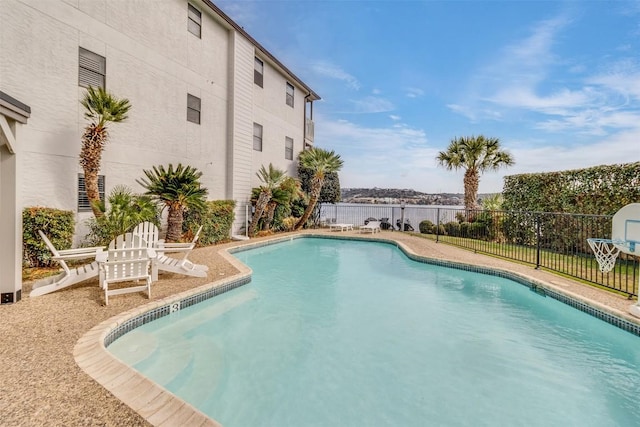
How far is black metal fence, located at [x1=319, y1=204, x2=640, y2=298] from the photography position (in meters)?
7.68

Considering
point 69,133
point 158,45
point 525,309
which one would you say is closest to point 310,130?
point 158,45

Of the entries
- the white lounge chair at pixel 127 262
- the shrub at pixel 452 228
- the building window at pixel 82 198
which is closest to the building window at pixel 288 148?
the shrub at pixel 452 228

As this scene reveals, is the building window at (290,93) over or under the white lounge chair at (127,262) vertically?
over

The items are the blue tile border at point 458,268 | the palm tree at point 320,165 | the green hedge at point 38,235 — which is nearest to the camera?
the blue tile border at point 458,268

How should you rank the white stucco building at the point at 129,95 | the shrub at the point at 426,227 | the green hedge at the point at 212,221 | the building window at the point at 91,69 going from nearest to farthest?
the white stucco building at the point at 129,95 < the building window at the point at 91,69 < the green hedge at the point at 212,221 < the shrub at the point at 426,227

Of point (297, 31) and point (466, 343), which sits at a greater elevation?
point (297, 31)

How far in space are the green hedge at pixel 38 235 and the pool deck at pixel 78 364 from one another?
146cm

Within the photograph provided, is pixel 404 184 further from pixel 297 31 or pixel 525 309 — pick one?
pixel 525 309

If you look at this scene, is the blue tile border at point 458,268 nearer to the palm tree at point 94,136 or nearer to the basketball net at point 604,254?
the basketball net at point 604,254

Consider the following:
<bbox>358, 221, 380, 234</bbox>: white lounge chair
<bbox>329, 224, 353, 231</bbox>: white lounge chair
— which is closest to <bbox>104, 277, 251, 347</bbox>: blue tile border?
<bbox>329, 224, 353, 231</bbox>: white lounge chair

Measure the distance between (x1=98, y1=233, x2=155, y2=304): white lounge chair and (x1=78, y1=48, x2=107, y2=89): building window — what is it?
599 centimetres

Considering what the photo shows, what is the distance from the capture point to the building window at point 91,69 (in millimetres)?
8453

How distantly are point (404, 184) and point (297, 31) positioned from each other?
15.5 meters

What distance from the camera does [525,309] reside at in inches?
246
